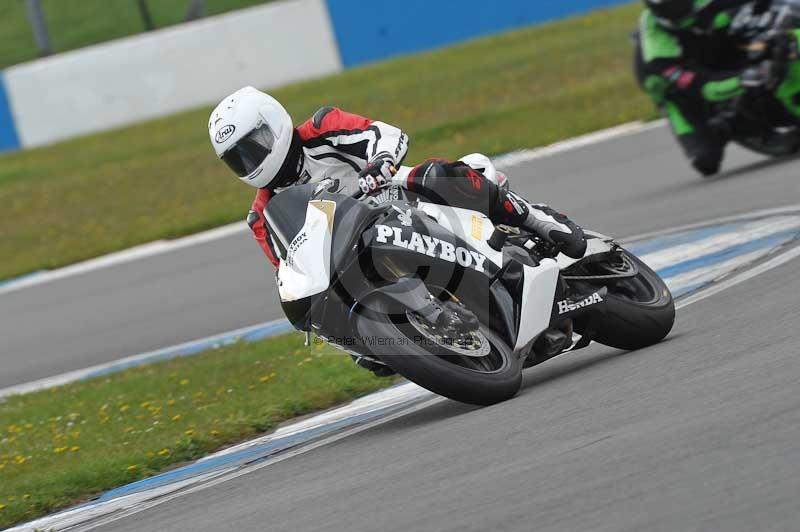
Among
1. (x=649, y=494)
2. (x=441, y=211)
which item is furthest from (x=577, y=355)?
(x=649, y=494)

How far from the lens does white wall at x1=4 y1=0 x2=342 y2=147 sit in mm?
23250

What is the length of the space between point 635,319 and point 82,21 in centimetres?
2374

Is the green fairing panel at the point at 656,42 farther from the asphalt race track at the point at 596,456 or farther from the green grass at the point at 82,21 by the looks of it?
the green grass at the point at 82,21

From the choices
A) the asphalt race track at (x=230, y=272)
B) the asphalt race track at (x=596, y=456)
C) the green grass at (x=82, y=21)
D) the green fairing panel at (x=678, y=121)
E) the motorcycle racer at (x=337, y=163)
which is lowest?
the green grass at (x=82, y=21)

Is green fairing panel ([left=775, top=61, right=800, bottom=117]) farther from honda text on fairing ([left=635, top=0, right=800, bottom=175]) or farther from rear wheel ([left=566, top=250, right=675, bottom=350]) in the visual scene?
rear wheel ([left=566, top=250, right=675, bottom=350])

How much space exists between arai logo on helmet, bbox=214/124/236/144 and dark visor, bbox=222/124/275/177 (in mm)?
53

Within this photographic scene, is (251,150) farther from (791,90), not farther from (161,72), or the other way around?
(161,72)

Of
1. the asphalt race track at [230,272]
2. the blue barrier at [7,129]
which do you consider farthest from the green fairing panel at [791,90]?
the blue barrier at [7,129]

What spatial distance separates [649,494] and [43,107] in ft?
69.6

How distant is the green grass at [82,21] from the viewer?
87.8 ft

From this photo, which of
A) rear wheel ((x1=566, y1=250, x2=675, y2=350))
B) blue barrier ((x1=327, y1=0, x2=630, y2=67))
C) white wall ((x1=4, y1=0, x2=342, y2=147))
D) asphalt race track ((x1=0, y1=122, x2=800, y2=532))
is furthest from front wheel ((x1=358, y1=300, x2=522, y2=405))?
blue barrier ((x1=327, y1=0, x2=630, y2=67))

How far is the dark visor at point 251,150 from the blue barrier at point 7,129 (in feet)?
60.8

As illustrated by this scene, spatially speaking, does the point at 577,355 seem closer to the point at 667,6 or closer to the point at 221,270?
the point at 667,6

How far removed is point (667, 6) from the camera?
11.2 m
